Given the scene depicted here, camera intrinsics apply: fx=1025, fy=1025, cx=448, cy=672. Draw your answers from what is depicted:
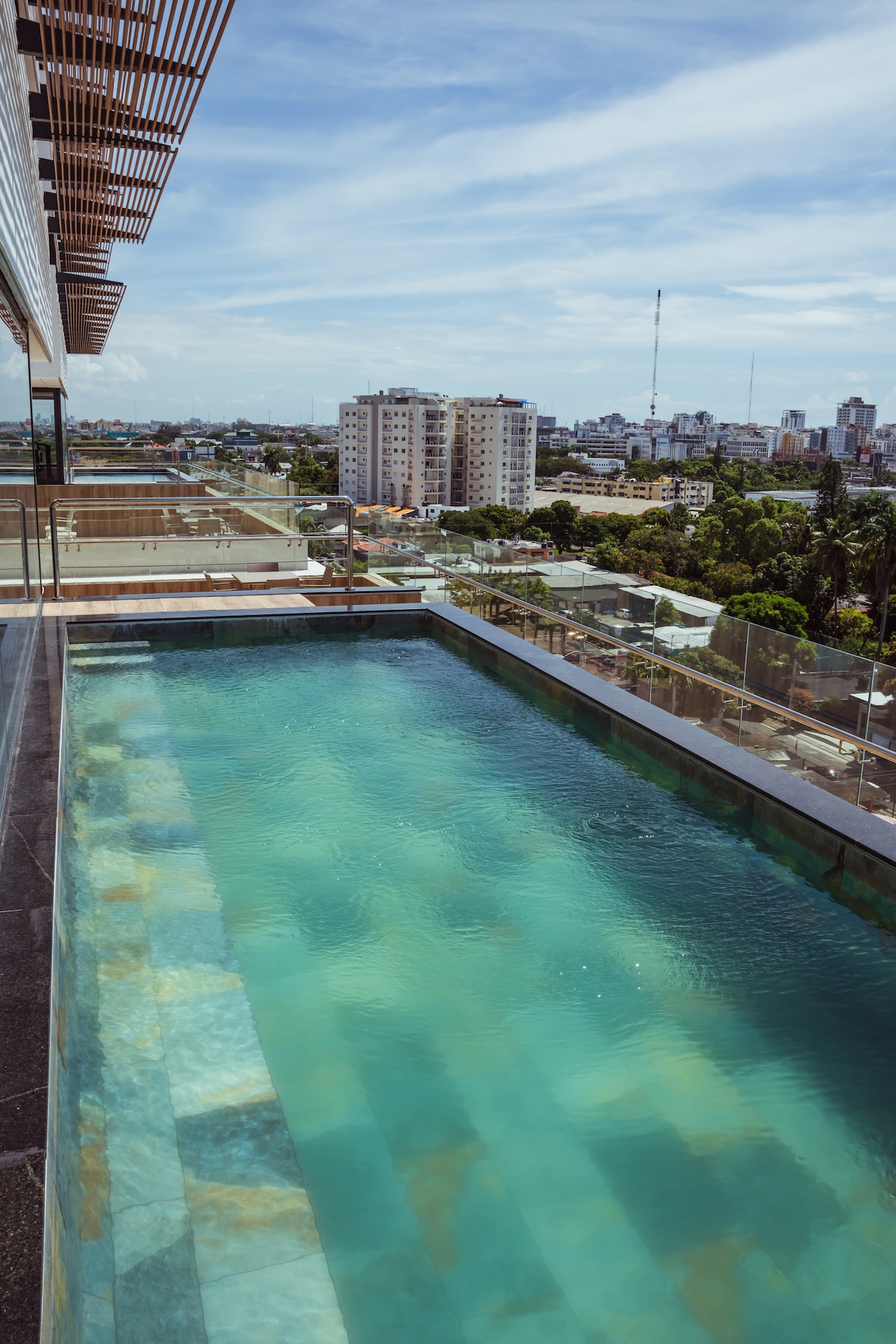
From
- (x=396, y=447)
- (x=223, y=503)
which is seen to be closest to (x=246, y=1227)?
(x=223, y=503)

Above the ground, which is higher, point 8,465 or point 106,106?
point 106,106

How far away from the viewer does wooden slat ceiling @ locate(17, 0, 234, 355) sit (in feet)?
17.0

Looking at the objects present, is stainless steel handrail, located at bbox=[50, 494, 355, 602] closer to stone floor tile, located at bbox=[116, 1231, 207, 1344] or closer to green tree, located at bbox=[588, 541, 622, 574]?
stone floor tile, located at bbox=[116, 1231, 207, 1344]

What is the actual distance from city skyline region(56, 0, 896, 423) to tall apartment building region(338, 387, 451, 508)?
11.2 meters

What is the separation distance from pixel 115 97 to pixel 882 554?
45.6 meters

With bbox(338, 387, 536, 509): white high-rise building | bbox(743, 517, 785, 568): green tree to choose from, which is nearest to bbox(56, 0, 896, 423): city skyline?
bbox(338, 387, 536, 509): white high-rise building

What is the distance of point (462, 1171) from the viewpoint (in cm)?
233

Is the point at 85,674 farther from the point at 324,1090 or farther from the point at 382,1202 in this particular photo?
the point at 382,1202

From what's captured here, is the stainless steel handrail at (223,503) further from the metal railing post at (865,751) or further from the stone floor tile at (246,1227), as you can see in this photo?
the stone floor tile at (246,1227)

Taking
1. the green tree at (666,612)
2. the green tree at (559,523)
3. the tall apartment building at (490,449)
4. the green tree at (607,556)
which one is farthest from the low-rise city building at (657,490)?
the green tree at (666,612)

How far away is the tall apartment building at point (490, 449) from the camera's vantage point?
103812 mm

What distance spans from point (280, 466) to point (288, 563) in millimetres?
91692

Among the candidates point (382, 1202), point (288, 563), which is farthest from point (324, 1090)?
point (288, 563)

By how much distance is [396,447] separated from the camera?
10419 cm
